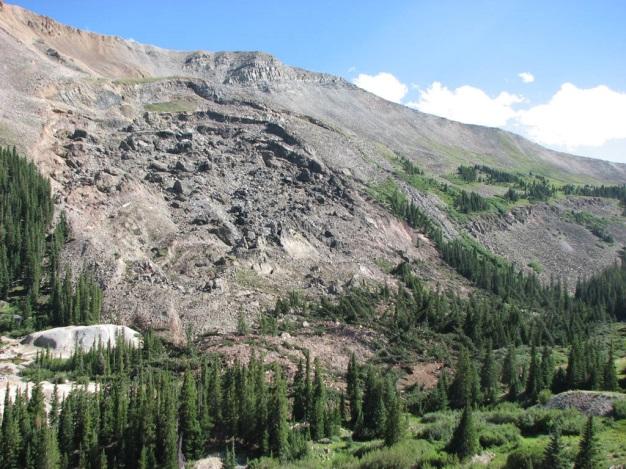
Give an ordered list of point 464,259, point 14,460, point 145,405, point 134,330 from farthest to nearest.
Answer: point 464,259, point 134,330, point 145,405, point 14,460

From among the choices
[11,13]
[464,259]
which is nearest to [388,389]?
[464,259]

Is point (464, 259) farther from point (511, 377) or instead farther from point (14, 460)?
point (14, 460)

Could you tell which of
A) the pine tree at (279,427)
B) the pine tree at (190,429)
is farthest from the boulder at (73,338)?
the pine tree at (279,427)

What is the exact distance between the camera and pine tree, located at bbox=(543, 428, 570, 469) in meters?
40.4

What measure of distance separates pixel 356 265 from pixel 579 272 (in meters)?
88.0

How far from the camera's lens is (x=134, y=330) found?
83.8 meters

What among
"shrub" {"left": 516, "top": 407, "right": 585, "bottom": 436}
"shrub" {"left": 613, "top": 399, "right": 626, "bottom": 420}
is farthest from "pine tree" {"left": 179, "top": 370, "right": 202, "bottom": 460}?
"shrub" {"left": 613, "top": 399, "right": 626, "bottom": 420}

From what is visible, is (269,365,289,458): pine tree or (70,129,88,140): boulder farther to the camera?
(70,129,88,140): boulder

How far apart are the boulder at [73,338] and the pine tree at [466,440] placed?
1855 inches

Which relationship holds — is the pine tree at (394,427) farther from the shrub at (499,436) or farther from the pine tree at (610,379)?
the pine tree at (610,379)

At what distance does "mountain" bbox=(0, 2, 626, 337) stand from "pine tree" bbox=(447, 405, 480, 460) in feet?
152

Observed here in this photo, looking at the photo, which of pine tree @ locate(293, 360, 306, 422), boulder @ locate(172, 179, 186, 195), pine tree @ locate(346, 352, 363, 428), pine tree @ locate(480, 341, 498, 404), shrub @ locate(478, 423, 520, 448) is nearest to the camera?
shrub @ locate(478, 423, 520, 448)

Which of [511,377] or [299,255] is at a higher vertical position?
[299,255]

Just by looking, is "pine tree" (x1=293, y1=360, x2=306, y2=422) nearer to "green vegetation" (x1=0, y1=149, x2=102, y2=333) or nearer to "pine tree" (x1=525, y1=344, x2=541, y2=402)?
"pine tree" (x1=525, y1=344, x2=541, y2=402)
